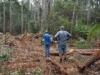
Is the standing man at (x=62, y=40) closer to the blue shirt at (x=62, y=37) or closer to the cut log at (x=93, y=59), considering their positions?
the blue shirt at (x=62, y=37)

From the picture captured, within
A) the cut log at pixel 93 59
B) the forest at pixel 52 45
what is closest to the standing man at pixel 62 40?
the forest at pixel 52 45

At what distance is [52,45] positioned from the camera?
2258 centimetres

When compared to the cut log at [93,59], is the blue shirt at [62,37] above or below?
above

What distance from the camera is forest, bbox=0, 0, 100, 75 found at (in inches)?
399

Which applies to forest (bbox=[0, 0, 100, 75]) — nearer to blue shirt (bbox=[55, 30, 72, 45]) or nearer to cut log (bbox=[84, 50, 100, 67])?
cut log (bbox=[84, 50, 100, 67])

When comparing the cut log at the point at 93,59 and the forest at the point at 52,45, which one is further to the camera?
the forest at the point at 52,45

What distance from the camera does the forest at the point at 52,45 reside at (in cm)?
1014

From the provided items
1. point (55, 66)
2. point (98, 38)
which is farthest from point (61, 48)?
point (98, 38)

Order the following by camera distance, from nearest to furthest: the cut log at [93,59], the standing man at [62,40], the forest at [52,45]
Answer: the cut log at [93,59], the forest at [52,45], the standing man at [62,40]

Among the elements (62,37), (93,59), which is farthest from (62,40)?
(93,59)

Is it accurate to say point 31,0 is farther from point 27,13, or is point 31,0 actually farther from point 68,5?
point 68,5

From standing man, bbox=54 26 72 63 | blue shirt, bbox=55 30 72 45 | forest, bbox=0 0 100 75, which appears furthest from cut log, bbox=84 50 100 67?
blue shirt, bbox=55 30 72 45

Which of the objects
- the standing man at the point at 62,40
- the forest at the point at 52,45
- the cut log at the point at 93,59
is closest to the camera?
the cut log at the point at 93,59

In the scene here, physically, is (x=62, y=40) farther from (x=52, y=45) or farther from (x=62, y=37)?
(x=52, y=45)
